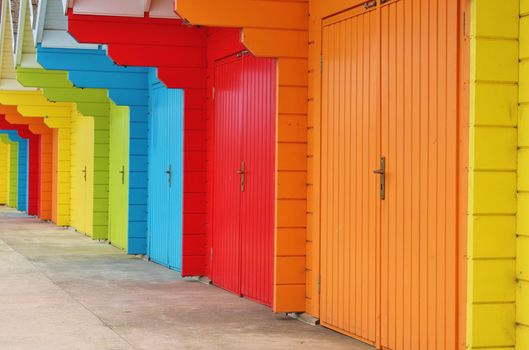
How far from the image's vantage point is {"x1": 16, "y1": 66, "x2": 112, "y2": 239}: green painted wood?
48.9 feet

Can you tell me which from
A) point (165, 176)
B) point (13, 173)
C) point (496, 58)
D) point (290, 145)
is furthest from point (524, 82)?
point (13, 173)

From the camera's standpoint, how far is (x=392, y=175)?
585 cm

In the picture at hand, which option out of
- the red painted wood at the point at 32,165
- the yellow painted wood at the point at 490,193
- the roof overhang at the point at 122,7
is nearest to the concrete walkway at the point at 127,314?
the yellow painted wood at the point at 490,193

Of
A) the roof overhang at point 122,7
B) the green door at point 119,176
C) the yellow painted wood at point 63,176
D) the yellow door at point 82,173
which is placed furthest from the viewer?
the yellow painted wood at point 63,176

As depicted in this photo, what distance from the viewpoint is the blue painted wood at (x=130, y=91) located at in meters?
12.4

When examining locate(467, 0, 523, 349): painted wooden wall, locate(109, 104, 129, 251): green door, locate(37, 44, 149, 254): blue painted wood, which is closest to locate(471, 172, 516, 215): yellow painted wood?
locate(467, 0, 523, 349): painted wooden wall

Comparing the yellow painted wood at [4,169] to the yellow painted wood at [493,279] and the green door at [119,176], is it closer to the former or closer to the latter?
the green door at [119,176]

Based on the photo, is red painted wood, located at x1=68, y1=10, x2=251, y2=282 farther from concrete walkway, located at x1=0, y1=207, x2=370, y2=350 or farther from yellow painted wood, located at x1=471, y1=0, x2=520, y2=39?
yellow painted wood, located at x1=471, y1=0, x2=520, y2=39

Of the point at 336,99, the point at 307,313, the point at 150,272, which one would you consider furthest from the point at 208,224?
the point at 336,99

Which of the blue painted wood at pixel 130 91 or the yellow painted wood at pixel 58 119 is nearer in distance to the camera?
the blue painted wood at pixel 130 91

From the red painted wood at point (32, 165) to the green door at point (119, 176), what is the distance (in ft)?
30.0

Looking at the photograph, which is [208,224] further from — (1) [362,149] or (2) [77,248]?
(2) [77,248]

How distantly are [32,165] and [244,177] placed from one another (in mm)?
16739

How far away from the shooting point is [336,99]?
6715 mm
